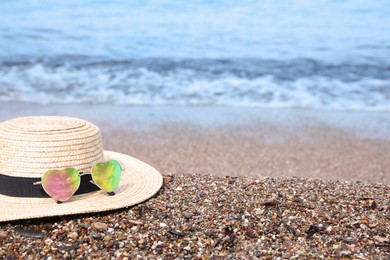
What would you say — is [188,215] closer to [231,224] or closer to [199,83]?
[231,224]

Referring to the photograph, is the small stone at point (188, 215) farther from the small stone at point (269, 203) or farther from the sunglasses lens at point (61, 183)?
the sunglasses lens at point (61, 183)

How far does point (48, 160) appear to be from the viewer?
2.95 metres

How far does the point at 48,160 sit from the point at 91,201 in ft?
0.99

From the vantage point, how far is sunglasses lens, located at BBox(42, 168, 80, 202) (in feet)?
9.33

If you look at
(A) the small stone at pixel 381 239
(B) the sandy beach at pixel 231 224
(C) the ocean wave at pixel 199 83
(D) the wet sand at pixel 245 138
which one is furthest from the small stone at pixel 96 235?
(C) the ocean wave at pixel 199 83

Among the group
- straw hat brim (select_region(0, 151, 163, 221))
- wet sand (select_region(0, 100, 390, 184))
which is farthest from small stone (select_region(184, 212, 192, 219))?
wet sand (select_region(0, 100, 390, 184))

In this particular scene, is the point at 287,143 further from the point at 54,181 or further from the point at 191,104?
the point at 54,181

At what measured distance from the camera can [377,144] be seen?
6.22 meters

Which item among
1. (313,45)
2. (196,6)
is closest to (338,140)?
(313,45)

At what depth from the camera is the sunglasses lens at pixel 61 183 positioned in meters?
2.84

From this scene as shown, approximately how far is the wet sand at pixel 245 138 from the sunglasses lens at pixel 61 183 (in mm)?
2409

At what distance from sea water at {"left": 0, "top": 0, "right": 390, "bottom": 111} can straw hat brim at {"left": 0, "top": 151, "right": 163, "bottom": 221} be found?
4.49 metres

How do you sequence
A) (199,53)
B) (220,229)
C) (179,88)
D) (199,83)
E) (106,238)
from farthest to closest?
1. (199,53)
2. (199,83)
3. (179,88)
4. (220,229)
5. (106,238)

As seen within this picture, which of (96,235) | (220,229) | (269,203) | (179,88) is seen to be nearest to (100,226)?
(96,235)
